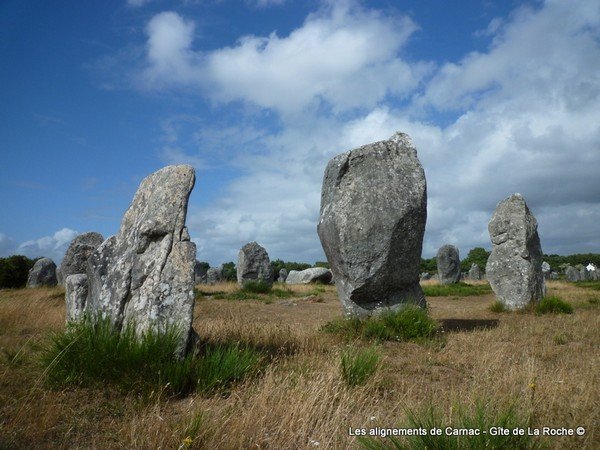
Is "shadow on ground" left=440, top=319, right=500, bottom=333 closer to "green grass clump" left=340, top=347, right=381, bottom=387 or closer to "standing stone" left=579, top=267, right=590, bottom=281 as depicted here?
"green grass clump" left=340, top=347, right=381, bottom=387

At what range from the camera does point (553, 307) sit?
12.0 m

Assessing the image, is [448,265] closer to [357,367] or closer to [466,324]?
[466,324]

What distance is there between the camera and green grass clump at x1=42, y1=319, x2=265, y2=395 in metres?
4.37

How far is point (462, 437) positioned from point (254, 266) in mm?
22464

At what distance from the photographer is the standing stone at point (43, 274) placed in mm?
25750

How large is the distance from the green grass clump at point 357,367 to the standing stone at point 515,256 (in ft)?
30.3

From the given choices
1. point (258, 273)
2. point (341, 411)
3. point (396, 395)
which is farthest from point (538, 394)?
point (258, 273)

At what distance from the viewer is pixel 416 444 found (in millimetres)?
2910

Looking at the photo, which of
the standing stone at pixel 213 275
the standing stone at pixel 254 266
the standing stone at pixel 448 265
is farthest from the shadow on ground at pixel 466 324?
the standing stone at pixel 213 275

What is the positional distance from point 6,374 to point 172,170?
2.84 metres

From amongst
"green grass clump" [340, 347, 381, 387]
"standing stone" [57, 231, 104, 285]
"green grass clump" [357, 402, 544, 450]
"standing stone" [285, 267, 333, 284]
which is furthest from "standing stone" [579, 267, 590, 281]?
"green grass clump" [357, 402, 544, 450]

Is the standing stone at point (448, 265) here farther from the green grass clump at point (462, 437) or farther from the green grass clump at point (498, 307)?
the green grass clump at point (462, 437)

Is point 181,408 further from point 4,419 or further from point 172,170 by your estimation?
point 172,170

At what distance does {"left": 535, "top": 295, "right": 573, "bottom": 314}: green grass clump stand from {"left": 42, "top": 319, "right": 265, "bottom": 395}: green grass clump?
9817 millimetres
